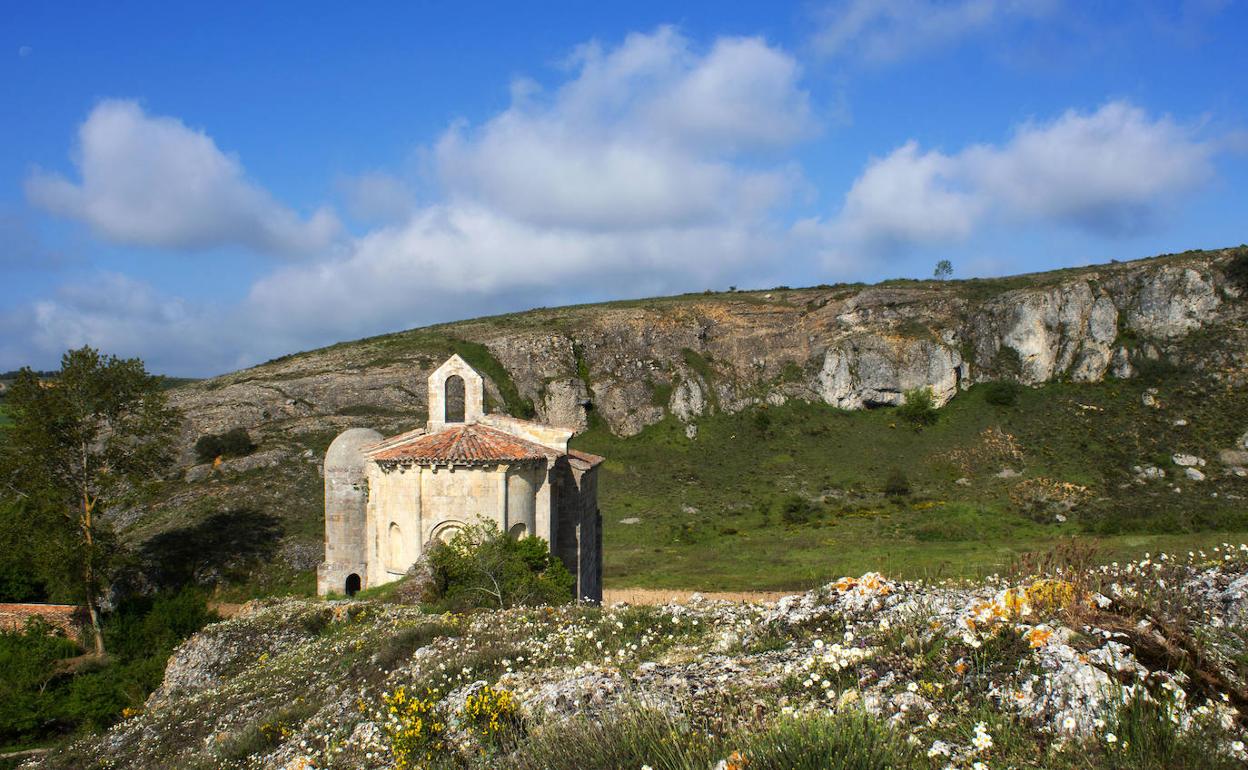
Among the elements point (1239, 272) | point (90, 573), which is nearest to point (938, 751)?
point (90, 573)

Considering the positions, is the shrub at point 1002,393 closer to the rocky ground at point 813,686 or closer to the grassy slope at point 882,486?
the grassy slope at point 882,486

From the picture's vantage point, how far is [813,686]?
6781 mm

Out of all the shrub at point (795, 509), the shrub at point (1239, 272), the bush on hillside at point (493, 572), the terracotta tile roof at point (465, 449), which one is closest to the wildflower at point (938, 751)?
the bush on hillside at point (493, 572)

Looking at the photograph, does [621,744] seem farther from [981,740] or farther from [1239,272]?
[1239,272]

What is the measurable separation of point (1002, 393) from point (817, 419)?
17699 millimetres

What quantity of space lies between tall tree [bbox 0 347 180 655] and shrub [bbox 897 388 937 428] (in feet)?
205

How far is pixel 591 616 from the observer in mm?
12867

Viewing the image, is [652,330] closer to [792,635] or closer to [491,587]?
[491,587]

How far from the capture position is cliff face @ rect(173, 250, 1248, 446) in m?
74.8

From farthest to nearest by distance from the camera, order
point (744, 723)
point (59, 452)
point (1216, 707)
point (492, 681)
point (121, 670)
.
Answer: point (59, 452) < point (121, 670) < point (492, 681) < point (744, 723) < point (1216, 707)

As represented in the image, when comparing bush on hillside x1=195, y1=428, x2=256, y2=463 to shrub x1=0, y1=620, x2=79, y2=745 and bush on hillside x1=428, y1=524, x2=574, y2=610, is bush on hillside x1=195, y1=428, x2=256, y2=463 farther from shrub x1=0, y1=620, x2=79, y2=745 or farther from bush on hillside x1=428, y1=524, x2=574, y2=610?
bush on hillside x1=428, y1=524, x2=574, y2=610

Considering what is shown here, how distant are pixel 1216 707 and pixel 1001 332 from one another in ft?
272

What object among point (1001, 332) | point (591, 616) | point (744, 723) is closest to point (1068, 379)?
point (1001, 332)

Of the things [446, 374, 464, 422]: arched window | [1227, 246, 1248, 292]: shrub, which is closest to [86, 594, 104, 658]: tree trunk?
[446, 374, 464, 422]: arched window
